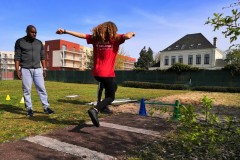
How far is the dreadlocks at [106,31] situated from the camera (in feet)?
14.7

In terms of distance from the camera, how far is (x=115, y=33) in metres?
4.51

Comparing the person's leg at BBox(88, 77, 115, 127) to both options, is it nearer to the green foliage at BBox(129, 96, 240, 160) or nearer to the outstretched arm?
the outstretched arm

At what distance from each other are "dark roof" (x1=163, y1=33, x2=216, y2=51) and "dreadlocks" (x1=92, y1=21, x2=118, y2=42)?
173 feet

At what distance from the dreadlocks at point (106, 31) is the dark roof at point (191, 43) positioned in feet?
173

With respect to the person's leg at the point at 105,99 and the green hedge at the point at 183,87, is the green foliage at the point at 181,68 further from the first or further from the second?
the person's leg at the point at 105,99

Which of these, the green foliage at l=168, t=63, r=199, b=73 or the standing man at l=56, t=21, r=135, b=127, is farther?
the green foliage at l=168, t=63, r=199, b=73

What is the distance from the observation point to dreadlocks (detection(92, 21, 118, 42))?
14.7ft

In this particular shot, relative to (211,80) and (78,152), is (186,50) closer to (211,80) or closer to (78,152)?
(211,80)

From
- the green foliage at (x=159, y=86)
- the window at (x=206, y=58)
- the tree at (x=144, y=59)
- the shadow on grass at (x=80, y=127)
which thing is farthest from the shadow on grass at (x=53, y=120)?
the tree at (x=144, y=59)

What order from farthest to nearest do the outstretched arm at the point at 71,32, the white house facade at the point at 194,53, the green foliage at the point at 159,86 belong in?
the white house facade at the point at 194,53 < the green foliage at the point at 159,86 < the outstretched arm at the point at 71,32

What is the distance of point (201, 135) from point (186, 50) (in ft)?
188

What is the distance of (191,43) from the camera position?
190ft

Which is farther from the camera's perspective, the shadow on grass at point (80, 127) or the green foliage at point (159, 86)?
the green foliage at point (159, 86)

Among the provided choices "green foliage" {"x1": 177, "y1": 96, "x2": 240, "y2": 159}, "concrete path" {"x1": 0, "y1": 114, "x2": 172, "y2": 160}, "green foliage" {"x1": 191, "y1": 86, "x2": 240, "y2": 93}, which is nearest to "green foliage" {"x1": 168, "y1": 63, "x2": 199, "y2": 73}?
"green foliage" {"x1": 191, "y1": 86, "x2": 240, "y2": 93}
